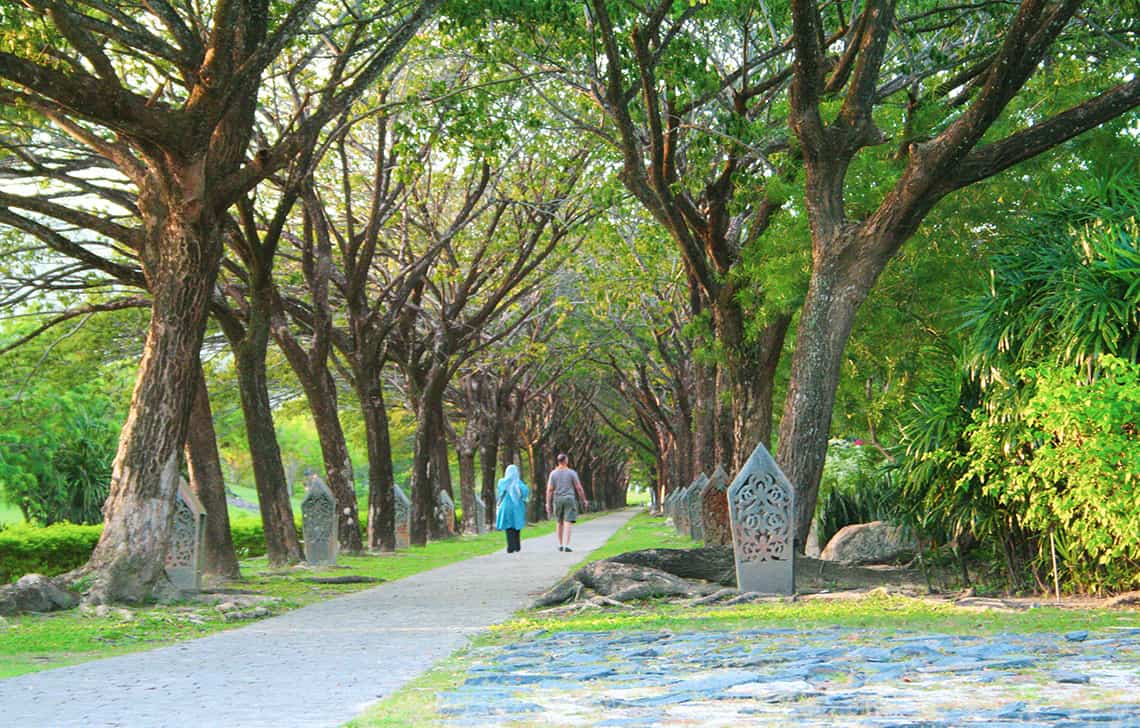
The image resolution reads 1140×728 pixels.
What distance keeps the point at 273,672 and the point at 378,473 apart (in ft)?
58.2

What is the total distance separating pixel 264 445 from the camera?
64.4 feet

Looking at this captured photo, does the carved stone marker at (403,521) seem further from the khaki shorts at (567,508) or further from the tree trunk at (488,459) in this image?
the tree trunk at (488,459)

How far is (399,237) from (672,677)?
74.3 ft

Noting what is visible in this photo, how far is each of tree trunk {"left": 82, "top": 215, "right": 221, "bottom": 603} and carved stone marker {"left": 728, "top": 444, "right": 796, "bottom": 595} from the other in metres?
6.15

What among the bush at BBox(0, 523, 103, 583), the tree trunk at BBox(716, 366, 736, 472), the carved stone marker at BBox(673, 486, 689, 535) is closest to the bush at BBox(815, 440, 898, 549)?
the tree trunk at BBox(716, 366, 736, 472)

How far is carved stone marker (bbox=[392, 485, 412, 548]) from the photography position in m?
29.3

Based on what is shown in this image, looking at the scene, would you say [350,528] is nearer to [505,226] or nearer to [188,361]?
[505,226]

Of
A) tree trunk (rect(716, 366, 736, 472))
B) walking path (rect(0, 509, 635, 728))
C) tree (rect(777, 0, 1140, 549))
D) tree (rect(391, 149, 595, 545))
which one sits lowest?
walking path (rect(0, 509, 635, 728))

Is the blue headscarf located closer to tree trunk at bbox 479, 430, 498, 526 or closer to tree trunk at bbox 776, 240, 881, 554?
tree trunk at bbox 776, 240, 881, 554

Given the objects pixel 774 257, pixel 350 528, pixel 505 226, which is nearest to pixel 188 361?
pixel 774 257

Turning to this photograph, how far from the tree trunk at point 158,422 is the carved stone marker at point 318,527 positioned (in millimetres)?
7392

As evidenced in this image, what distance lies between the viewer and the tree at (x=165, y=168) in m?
12.7

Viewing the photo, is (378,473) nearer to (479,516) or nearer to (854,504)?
(854,504)

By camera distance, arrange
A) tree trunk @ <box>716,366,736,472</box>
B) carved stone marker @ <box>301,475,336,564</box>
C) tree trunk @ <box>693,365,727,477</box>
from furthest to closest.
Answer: tree trunk @ <box>693,365,727,477</box> < tree trunk @ <box>716,366,736,472</box> < carved stone marker @ <box>301,475,336,564</box>
